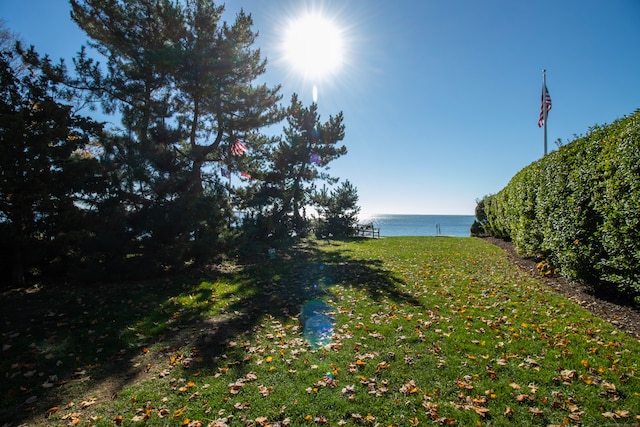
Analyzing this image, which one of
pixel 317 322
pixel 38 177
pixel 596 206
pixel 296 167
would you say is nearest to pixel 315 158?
pixel 296 167

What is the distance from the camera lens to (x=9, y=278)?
9.54m

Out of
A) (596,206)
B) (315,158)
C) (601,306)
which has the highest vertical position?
(315,158)

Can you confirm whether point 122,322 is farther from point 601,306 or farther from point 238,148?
point 238,148

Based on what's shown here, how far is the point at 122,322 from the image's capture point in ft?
22.1

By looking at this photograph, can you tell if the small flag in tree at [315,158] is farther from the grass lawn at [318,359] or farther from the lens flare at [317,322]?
the lens flare at [317,322]

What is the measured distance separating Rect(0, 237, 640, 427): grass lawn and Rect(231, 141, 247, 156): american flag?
10639 millimetres

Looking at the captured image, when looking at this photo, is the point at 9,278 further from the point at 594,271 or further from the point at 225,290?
the point at 594,271

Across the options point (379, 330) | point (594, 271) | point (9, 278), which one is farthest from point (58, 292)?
point (594, 271)

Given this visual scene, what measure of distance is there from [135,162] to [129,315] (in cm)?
615

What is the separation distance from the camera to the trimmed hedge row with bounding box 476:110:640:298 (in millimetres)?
5801

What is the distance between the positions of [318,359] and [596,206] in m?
7.17

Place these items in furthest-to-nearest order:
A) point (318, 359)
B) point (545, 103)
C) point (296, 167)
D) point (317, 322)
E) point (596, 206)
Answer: point (296, 167) → point (545, 103) → point (596, 206) → point (317, 322) → point (318, 359)

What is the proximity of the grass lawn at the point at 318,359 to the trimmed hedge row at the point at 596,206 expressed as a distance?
1.19m

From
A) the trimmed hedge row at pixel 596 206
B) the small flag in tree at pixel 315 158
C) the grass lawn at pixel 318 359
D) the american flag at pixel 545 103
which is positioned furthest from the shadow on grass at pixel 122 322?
the small flag in tree at pixel 315 158
